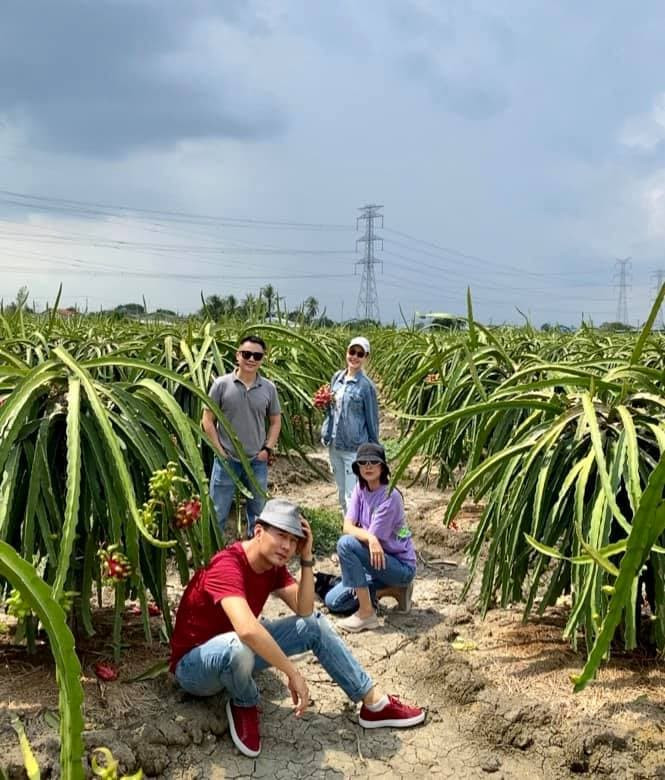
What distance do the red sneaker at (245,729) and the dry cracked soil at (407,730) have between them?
0.03 meters

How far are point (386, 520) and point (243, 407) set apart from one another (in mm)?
970

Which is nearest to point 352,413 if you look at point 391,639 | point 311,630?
point 391,639

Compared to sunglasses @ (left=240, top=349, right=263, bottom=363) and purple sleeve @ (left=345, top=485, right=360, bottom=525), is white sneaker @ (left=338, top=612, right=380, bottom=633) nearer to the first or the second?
purple sleeve @ (left=345, top=485, right=360, bottom=525)

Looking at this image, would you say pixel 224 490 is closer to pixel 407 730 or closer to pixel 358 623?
pixel 358 623

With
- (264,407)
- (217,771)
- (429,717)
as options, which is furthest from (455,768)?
(264,407)

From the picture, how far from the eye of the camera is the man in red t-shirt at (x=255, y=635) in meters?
2.26

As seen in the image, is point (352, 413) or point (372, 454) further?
point (352, 413)

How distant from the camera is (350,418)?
175 inches

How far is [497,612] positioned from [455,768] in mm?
1066

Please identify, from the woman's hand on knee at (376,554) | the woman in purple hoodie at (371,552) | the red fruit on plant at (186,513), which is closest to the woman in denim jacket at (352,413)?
the woman in purple hoodie at (371,552)

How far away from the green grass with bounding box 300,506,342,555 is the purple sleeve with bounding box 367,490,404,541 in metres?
0.97

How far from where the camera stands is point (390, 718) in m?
2.47

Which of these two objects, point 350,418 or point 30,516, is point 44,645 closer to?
point 30,516

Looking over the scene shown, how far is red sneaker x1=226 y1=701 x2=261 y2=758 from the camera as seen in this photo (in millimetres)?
2273
